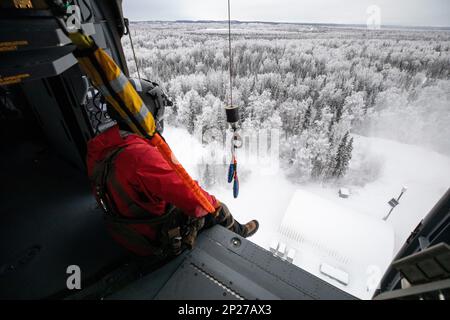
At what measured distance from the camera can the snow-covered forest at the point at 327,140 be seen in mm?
10039

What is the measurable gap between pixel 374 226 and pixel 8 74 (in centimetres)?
1193

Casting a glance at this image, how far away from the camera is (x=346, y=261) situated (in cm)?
920

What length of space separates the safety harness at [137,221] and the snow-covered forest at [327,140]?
3.11 metres

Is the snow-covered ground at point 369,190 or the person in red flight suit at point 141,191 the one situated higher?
the person in red flight suit at point 141,191

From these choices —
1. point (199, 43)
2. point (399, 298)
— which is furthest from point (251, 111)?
point (199, 43)

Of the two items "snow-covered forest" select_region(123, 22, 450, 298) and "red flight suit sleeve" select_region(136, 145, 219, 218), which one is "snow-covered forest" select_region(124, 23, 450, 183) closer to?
"snow-covered forest" select_region(123, 22, 450, 298)

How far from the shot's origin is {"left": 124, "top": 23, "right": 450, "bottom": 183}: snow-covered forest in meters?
23.3

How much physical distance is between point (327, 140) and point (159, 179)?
2292 centimetres

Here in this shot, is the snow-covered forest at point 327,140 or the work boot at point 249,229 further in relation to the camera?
the snow-covered forest at point 327,140

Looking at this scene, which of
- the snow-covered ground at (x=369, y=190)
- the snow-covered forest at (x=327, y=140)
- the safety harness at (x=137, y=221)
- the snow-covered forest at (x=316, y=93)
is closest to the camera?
the safety harness at (x=137, y=221)

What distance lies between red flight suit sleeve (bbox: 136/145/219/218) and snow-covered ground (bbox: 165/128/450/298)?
989cm

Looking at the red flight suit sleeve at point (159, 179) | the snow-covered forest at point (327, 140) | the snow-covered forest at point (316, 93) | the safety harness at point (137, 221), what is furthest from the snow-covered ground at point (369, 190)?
the red flight suit sleeve at point (159, 179)

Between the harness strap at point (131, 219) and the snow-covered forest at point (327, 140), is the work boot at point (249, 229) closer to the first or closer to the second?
the harness strap at point (131, 219)

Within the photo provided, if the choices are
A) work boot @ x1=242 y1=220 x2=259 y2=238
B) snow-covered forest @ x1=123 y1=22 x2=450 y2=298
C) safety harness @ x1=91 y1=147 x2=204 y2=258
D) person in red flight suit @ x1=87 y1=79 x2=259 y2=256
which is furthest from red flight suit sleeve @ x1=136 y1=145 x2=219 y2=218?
snow-covered forest @ x1=123 y1=22 x2=450 y2=298
